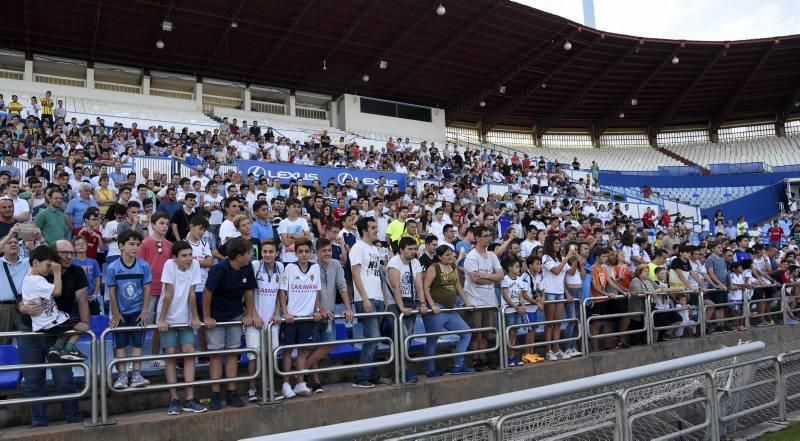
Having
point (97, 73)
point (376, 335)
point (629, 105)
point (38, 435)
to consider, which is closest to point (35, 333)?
point (38, 435)

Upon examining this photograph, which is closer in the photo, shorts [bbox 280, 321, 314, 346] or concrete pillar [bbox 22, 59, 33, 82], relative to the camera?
shorts [bbox 280, 321, 314, 346]

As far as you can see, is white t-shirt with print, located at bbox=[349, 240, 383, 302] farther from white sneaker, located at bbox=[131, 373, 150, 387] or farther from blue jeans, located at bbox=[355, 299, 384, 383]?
white sneaker, located at bbox=[131, 373, 150, 387]

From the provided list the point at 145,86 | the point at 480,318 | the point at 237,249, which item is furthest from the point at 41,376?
the point at 145,86

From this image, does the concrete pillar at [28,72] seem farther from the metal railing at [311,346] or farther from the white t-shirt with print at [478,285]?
the metal railing at [311,346]

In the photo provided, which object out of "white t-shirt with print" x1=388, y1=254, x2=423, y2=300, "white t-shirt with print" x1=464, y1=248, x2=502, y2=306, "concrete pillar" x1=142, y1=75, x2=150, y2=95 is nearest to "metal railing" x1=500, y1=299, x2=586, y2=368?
"white t-shirt with print" x1=464, y1=248, x2=502, y2=306

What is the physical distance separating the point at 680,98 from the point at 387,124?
1843cm

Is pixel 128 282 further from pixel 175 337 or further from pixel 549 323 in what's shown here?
pixel 549 323

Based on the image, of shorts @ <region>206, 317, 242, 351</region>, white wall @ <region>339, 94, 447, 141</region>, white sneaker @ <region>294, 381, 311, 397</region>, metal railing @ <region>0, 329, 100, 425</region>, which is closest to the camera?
metal railing @ <region>0, 329, 100, 425</region>

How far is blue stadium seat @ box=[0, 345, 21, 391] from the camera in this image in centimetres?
Result: 477

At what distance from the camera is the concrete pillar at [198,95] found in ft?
89.7

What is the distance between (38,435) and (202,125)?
2023 cm

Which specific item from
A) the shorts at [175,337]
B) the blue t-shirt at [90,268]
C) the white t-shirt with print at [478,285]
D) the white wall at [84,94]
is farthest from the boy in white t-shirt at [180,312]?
the white wall at [84,94]

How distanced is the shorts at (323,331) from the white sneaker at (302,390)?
1.58ft

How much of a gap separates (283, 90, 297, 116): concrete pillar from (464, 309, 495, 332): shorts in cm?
2488
